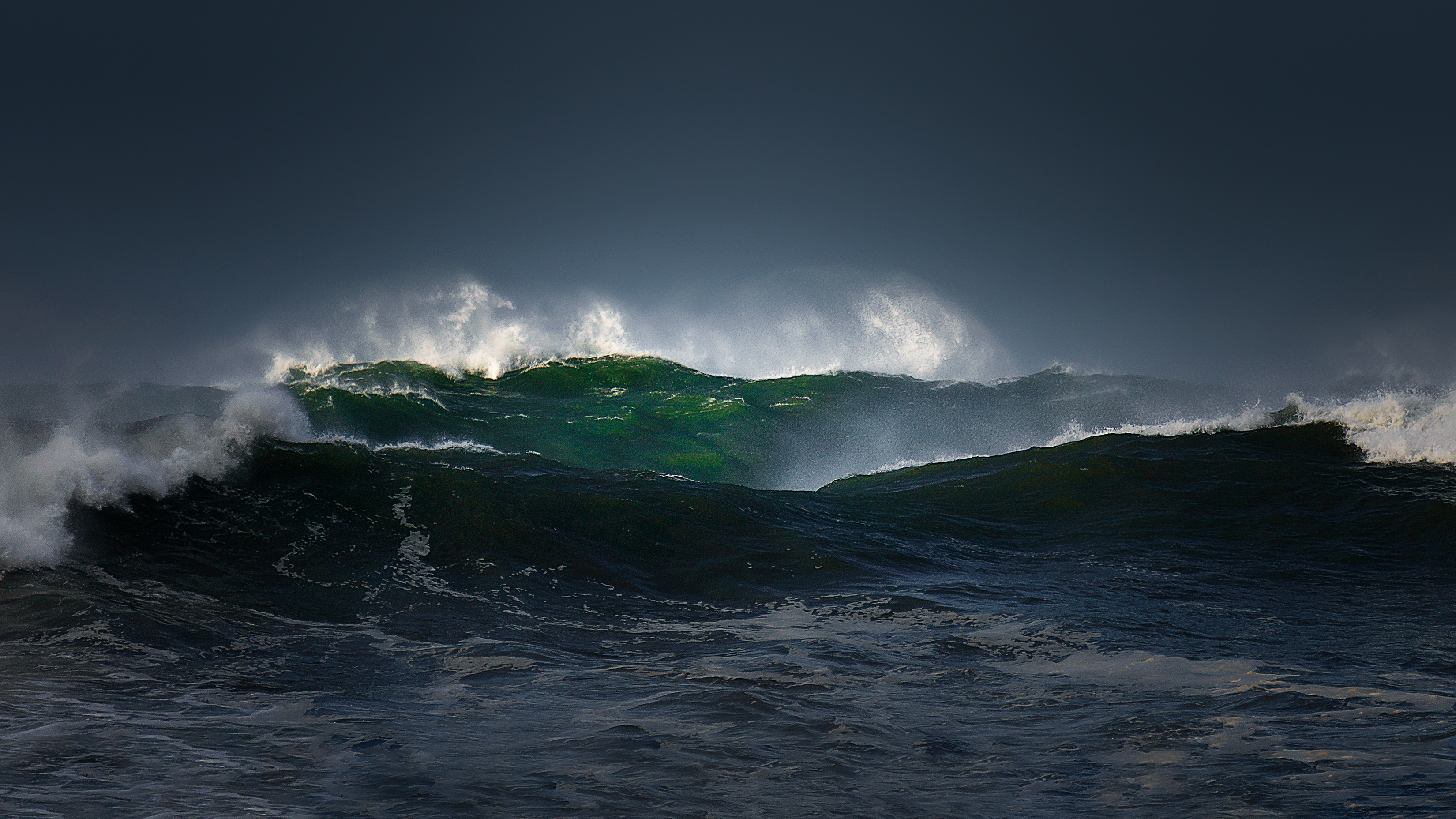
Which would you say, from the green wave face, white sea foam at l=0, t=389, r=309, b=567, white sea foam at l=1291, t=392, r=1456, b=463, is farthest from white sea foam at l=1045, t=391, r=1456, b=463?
white sea foam at l=0, t=389, r=309, b=567

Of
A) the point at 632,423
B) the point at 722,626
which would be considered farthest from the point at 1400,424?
the point at 632,423

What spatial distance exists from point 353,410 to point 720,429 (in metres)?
8.76

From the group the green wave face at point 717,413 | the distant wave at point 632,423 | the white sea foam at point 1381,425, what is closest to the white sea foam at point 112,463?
the distant wave at point 632,423

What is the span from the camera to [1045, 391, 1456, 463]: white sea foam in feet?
38.7

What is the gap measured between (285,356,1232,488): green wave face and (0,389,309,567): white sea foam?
6202 mm

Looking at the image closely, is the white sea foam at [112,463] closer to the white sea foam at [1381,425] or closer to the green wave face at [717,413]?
the green wave face at [717,413]

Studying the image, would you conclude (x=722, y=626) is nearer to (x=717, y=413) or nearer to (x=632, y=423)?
(x=632, y=423)

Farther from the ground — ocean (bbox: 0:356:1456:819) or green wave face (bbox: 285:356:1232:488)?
green wave face (bbox: 285:356:1232:488)

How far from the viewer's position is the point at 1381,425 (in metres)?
12.9

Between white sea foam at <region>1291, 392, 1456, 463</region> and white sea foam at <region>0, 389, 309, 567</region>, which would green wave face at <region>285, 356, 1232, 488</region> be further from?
white sea foam at <region>1291, 392, 1456, 463</region>

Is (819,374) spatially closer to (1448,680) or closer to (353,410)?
(353,410)

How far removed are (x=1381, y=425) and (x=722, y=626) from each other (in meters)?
12.1

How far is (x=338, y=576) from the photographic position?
7.29 m

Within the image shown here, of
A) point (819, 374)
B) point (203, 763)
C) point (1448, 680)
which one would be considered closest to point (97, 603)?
point (203, 763)
